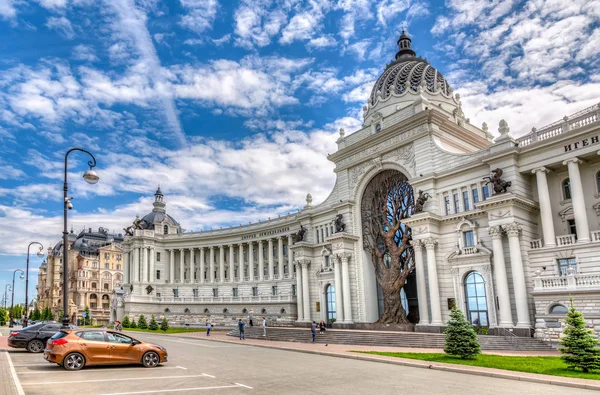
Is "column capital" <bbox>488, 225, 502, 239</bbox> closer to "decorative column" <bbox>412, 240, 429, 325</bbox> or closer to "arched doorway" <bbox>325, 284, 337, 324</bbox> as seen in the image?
"decorative column" <bbox>412, 240, 429, 325</bbox>

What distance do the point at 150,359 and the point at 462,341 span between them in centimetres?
1534

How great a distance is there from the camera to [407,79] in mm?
56812

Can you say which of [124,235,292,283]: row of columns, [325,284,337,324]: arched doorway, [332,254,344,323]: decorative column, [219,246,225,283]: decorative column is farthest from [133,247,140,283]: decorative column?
[332,254,344,323]: decorative column

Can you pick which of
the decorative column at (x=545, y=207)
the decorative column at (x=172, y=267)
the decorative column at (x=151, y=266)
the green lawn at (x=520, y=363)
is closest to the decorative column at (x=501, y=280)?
the decorative column at (x=545, y=207)

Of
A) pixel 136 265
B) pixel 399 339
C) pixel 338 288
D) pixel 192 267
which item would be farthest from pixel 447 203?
pixel 136 265

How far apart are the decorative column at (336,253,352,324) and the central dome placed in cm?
2037

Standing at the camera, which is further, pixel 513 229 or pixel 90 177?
pixel 513 229

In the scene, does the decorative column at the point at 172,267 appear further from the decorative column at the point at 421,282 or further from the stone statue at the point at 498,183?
the stone statue at the point at 498,183

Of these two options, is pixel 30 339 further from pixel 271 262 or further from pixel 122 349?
pixel 271 262

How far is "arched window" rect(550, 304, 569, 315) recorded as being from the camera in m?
32.2

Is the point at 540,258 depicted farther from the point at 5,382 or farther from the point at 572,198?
the point at 5,382

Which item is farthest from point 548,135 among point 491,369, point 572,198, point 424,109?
point 491,369

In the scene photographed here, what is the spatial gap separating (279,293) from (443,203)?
112ft

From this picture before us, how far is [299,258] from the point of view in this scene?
194 feet
